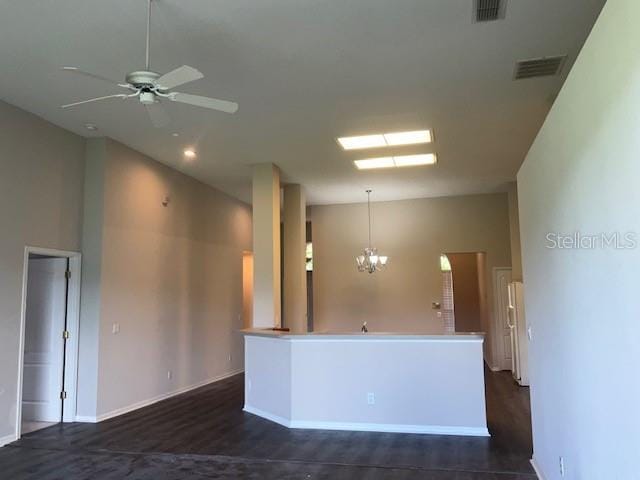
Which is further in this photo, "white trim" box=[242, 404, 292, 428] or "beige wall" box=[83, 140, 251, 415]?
"beige wall" box=[83, 140, 251, 415]

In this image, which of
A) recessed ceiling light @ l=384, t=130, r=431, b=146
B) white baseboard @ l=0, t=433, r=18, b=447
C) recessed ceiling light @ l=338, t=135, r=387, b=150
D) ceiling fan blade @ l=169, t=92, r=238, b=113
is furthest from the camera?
recessed ceiling light @ l=338, t=135, r=387, b=150

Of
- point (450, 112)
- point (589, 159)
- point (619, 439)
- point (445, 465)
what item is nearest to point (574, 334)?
point (619, 439)

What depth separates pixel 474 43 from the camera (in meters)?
3.84

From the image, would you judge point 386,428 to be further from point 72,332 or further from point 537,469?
point 72,332

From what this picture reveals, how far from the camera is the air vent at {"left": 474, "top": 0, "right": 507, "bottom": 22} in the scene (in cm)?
329

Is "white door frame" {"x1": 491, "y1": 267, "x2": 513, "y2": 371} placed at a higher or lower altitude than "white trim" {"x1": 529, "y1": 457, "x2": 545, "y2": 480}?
higher

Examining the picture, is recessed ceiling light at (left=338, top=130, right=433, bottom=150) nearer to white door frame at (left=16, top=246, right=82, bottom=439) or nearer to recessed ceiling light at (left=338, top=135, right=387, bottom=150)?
recessed ceiling light at (left=338, top=135, right=387, bottom=150)

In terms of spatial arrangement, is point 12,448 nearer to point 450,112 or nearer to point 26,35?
point 26,35

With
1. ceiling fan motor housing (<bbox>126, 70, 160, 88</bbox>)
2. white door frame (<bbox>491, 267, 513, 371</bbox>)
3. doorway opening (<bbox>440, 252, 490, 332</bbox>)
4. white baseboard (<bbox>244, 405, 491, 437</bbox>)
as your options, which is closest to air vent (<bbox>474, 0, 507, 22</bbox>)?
ceiling fan motor housing (<bbox>126, 70, 160, 88</bbox>)

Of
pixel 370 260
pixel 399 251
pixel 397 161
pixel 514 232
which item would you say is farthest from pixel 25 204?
pixel 514 232

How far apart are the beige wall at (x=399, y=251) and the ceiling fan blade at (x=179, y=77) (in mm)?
7283

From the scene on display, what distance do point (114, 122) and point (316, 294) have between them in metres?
5.79

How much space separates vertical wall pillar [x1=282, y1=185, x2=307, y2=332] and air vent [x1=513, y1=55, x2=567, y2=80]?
4.55 m

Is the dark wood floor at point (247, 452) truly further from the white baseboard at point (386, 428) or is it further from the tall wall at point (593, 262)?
the tall wall at point (593, 262)
